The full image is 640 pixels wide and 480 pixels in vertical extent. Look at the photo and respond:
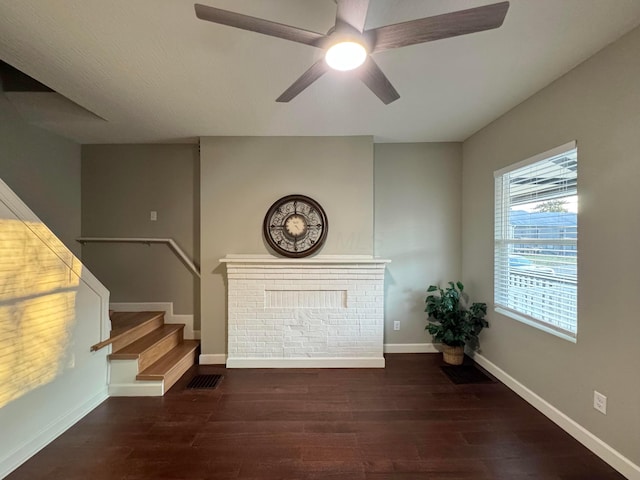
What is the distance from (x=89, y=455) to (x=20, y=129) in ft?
10.1

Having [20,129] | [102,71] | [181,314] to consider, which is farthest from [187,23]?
[181,314]

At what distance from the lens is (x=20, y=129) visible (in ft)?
9.29

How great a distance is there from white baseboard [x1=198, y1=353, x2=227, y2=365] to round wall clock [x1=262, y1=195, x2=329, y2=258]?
1322 millimetres

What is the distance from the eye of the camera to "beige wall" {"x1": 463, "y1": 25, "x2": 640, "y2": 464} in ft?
5.25

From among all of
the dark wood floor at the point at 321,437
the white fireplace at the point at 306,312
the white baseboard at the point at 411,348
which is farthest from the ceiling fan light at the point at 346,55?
the white baseboard at the point at 411,348

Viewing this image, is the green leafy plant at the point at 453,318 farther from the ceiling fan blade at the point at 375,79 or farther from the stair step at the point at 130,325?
the stair step at the point at 130,325

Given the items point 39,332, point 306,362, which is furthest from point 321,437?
point 39,332

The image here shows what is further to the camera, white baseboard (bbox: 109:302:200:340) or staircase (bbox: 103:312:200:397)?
white baseboard (bbox: 109:302:200:340)

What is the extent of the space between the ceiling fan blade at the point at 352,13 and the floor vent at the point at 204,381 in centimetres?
289

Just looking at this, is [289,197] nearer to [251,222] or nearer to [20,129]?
[251,222]

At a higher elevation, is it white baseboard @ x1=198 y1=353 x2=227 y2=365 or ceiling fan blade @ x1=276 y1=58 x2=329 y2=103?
ceiling fan blade @ x1=276 y1=58 x2=329 y2=103

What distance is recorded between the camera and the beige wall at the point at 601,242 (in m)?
1.60

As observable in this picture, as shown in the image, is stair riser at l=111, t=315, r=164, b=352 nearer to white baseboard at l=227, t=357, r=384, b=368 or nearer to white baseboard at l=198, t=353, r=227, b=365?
white baseboard at l=198, t=353, r=227, b=365

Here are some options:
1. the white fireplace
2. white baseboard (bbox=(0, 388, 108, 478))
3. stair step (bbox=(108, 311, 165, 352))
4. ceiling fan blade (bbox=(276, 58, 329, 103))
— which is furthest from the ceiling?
white baseboard (bbox=(0, 388, 108, 478))
